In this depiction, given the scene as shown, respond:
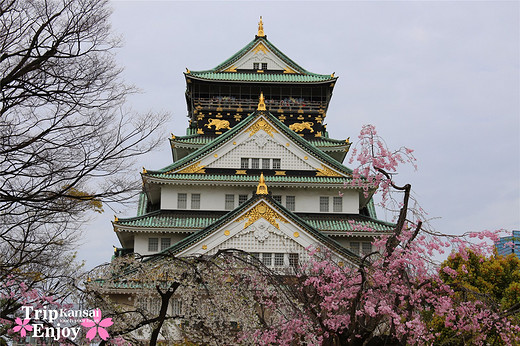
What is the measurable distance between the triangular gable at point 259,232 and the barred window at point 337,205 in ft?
19.4

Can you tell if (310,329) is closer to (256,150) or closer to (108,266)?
(108,266)

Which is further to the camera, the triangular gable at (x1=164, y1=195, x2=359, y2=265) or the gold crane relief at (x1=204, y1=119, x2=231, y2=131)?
the gold crane relief at (x1=204, y1=119, x2=231, y2=131)

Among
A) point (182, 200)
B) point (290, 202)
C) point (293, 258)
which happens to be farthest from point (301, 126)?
point (293, 258)

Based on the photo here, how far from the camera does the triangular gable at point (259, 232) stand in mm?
30609

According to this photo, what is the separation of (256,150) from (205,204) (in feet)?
14.6

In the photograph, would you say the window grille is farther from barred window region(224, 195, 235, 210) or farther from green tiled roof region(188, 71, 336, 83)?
green tiled roof region(188, 71, 336, 83)

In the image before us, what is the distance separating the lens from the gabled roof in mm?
43331

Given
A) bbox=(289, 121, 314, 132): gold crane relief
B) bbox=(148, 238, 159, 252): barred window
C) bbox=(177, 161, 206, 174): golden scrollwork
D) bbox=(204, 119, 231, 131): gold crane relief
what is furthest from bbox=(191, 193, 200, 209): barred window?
bbox=(289, 121, 314, 132): gold crane relief

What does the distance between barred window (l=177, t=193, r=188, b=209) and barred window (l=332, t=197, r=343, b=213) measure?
859 cm

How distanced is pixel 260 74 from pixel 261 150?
30.4 feet

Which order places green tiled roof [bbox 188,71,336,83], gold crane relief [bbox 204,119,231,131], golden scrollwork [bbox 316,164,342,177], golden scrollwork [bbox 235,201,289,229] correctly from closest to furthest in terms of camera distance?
golden scrollwork [bbox 235,201,289,229], golden scrollwork [bbox 316,164,342,177], gold crane relief [bbox 204,119,231,131], green tiled roof [bbox 188,71,336,83]

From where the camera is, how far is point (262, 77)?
44000 mm

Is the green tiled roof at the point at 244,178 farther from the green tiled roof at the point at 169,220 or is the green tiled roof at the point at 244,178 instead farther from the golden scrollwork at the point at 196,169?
the green tiled roof at the point at 169,220

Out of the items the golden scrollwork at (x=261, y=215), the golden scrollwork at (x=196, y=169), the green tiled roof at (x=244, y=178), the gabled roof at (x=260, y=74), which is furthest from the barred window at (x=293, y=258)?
the gabled roof at (x=260, y=74)
